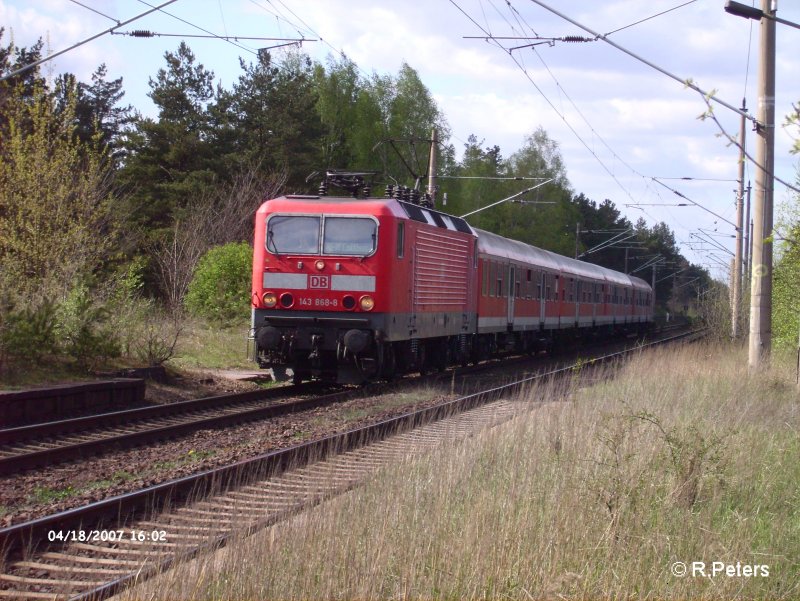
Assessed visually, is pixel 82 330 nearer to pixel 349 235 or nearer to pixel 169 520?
pixel 349 235

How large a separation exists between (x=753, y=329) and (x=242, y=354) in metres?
11.9

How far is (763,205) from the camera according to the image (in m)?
14.9

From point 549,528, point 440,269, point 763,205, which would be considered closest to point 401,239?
point 440,269

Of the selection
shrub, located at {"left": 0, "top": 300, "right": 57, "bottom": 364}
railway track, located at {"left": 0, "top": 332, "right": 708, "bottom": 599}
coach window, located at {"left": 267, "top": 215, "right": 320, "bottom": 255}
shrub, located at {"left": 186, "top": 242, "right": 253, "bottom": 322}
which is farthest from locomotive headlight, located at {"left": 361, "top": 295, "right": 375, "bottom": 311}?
shrub, located at {"left": 186, "top": 242, "right": 253, "bottom": 322}

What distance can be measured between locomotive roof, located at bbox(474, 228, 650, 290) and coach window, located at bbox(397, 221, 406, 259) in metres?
6.23

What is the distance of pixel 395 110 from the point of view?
197ft

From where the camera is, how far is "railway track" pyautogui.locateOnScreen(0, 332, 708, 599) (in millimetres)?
5969

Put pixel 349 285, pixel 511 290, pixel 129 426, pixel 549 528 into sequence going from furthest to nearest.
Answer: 1. pixel 511 290
2. pixel 349 285
3. pixel 129 426
4. pixel 549 528

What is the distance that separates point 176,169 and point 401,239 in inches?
1343

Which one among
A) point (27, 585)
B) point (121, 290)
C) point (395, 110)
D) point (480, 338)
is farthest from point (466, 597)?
point (395, 110)

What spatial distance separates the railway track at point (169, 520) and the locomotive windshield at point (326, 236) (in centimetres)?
549

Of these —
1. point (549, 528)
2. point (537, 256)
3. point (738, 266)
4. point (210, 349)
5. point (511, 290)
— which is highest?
point (537, 256)

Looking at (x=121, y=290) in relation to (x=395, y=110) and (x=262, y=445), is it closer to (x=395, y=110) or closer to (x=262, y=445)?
(x=262, y=445)

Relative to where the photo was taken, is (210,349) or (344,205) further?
(210,349)
